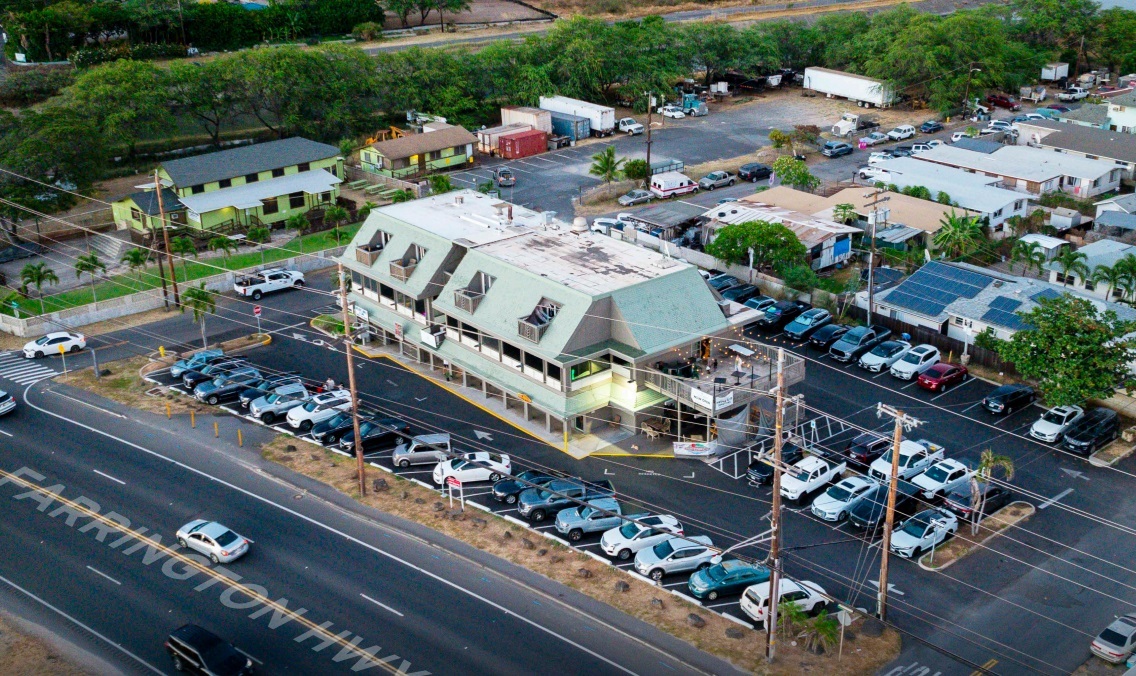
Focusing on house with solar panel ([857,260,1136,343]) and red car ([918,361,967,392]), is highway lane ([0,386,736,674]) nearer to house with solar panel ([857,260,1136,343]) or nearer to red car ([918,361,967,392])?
red car ([918,361,967,392])

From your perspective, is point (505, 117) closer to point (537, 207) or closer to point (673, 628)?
point (537, 207)

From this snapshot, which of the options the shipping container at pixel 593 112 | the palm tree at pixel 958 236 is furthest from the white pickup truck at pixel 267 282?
the shipping container at pixel 593 112

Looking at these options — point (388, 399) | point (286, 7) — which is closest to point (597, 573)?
point (388, 399)

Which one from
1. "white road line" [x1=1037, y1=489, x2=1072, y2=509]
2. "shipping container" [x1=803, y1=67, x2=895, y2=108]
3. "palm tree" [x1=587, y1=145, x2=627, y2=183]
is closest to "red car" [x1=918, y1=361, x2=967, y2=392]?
"white road line" [x1=1037, y1=489, x2=1072, y2=509]

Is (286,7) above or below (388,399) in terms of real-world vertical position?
above

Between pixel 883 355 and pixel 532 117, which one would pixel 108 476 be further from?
pixel 532 117
